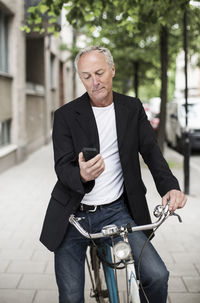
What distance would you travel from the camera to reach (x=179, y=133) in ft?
50.2

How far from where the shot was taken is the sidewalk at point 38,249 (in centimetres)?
392

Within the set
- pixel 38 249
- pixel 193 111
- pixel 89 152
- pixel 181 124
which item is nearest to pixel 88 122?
pixel 89 152

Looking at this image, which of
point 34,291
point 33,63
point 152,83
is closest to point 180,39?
point 33,63

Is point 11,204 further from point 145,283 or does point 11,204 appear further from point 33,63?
point 33,63

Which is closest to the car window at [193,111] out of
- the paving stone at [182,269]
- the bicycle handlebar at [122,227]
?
the paving stone at [182,269]

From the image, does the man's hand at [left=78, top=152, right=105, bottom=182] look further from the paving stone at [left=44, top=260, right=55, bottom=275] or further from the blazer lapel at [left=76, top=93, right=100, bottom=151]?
the paving stone at [left=44, top=260, right=55, bottom=275]

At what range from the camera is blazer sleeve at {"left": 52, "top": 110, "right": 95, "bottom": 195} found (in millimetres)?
2217

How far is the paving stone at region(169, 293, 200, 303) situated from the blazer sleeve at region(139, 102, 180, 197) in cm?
161

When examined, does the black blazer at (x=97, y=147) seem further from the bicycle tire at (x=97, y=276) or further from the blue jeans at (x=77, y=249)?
the bicycle tire at (x=97, y=276)

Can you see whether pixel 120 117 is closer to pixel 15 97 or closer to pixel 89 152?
pixel 89 152

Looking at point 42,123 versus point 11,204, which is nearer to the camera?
point 11,204

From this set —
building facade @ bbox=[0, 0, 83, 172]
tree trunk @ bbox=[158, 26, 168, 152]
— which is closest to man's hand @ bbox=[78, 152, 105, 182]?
building facade @ bbox=[0, 0, 83, 172]

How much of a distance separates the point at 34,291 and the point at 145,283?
5.97 ft

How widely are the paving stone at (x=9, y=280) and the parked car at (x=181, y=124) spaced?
432 inches
